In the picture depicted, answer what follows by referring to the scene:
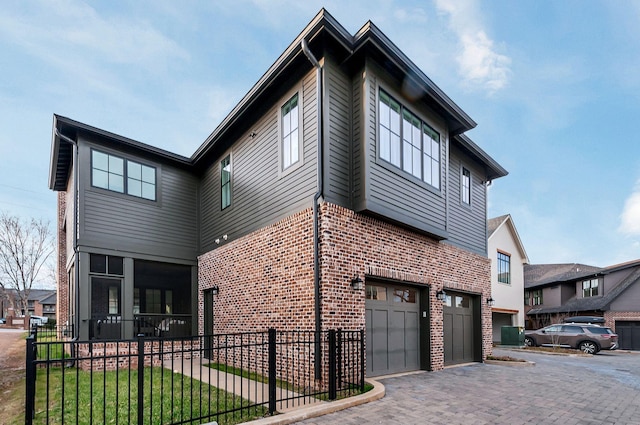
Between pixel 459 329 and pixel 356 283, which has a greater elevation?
pixel 356 283

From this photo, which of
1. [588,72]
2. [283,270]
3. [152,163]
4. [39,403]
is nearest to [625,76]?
[588,72]

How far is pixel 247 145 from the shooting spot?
10.4 meters

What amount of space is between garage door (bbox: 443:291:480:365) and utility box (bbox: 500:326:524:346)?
10.8 meters

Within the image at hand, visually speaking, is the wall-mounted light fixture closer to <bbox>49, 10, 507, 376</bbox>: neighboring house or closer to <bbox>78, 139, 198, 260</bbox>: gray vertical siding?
<bbox>49, 10, 507, 376</bbox>: neighboring house

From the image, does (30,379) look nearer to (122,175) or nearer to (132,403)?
(132,403)

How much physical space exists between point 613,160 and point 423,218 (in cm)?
2477

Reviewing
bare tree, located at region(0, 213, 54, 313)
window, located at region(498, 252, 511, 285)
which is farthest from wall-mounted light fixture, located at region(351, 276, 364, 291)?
bare tree, located at region(0, 213, 54, 313)

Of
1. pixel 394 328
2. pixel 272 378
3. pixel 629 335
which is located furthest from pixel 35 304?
pixel 629 335

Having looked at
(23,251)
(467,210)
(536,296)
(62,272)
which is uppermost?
(467,210)

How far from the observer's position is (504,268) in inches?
927

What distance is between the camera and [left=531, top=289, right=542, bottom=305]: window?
3211cm

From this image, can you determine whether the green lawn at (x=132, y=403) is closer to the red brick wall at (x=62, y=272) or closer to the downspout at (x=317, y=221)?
the downspout at (x=317, y=221)

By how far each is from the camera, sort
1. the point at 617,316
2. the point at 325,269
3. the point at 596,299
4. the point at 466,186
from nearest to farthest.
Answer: the point at 325,269
the point at 466,186
the point at 617,316
the point at 596,299

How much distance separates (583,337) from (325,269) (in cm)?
1741
